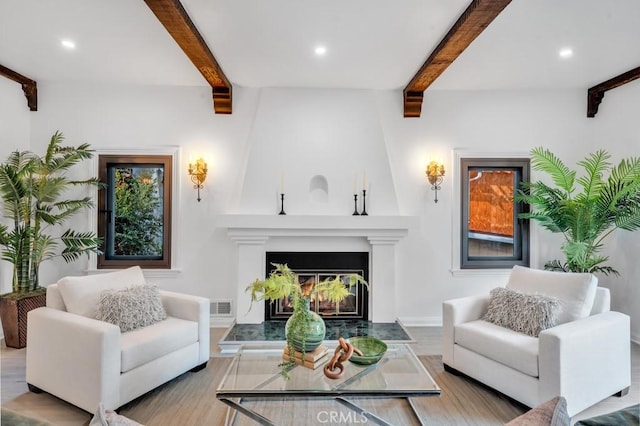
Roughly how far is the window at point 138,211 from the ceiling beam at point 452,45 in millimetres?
2800

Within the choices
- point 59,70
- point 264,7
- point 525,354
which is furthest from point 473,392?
point 59,70

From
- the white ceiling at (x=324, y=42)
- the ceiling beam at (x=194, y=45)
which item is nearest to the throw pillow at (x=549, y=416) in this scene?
the white ceiling at (x=324, y=42)

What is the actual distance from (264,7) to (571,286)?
9.72 feet

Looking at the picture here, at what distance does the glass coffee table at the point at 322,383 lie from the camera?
1797 mm

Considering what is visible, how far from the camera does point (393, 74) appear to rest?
3521mm

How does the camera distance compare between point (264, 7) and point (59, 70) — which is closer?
point (264, 7)

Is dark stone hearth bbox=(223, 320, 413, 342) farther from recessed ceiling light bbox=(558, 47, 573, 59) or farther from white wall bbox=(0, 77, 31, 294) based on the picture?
recessed ceiling light bbox=(558, 47, 573, 59)

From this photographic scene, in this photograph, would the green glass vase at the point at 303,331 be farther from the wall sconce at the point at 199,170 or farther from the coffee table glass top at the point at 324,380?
the wall sconce at the point at 199,170

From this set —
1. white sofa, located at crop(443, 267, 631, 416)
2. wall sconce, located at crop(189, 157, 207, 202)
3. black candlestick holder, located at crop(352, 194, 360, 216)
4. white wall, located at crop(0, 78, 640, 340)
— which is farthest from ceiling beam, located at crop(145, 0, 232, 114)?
white sofa, located at crop(443, 267, 631, 416)

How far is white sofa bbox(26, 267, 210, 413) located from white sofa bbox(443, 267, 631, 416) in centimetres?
207

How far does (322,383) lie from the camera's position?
1875mm

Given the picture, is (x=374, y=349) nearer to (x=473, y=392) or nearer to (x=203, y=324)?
(x=473, y=392)

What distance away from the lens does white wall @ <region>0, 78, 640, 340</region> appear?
3828mm

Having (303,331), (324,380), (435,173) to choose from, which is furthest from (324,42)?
(324,380)
